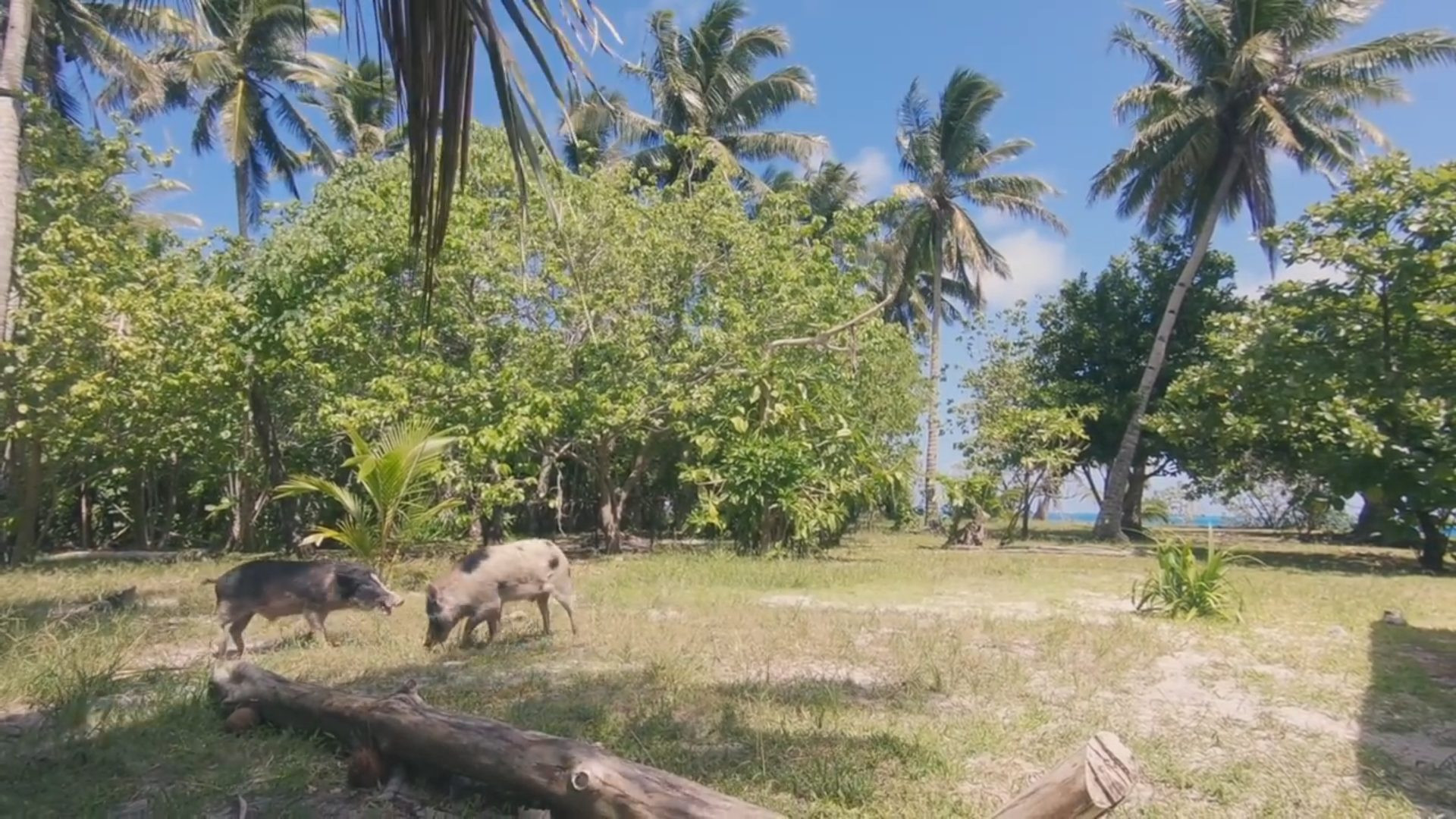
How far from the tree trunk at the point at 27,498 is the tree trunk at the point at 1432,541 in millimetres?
21068

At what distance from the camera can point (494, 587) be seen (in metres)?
7.23

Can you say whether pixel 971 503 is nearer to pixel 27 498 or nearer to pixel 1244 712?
pixel 1244 712

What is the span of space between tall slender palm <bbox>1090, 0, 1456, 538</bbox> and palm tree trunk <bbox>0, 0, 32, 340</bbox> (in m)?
20.1

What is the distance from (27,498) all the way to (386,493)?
7.98 meters

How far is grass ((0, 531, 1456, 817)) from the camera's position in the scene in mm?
4133

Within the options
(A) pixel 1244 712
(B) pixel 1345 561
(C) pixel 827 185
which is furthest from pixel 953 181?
(A) pixel 1244 712

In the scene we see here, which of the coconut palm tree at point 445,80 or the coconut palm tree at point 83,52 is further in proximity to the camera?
the coconut palm tree at point 83,52

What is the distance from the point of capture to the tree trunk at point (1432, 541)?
15695mm

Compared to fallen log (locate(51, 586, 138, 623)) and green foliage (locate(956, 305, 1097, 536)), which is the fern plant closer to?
fallen log (locate(51, 586, 138, 623))

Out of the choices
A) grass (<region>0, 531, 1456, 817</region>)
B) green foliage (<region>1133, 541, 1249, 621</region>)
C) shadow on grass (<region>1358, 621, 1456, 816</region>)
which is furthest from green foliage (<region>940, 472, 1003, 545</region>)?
shadow on grass (<region>1358, 621, 1456, 816</region>)

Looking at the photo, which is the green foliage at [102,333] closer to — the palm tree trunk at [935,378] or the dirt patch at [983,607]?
the dirt patch at [983,607]

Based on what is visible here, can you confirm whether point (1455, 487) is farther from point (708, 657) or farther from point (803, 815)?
point (803, 815)

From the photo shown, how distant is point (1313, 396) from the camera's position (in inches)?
619

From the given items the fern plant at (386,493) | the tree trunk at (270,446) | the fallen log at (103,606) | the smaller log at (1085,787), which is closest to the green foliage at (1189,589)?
the smaller log at (1085,787)
